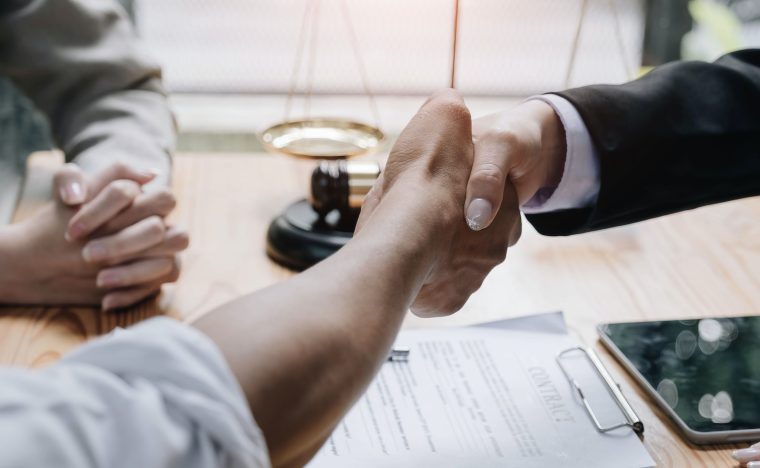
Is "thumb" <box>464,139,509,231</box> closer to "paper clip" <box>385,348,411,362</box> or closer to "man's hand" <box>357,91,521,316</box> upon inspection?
"man's hand" <box>357,91,521,316</box>

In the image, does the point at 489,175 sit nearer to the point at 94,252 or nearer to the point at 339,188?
the point at 339,188

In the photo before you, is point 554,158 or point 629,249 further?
point 629,249

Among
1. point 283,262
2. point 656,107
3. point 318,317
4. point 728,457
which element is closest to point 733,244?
point 656,107

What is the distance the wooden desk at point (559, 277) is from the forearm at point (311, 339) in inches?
12.6

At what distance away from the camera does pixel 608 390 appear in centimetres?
83

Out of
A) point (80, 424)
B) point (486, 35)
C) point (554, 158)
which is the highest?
point (80, 424)

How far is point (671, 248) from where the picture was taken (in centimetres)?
122

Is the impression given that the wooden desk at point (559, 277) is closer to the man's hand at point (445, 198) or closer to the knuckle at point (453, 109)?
the man's hand at point (445, 198)

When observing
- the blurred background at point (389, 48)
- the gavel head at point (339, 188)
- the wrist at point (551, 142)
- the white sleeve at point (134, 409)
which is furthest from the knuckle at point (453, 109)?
the blurred background at point (389, 48)

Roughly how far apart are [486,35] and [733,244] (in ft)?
3.66

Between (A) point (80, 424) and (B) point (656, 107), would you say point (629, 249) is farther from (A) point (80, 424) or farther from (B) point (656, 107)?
(A) point (80, 424)

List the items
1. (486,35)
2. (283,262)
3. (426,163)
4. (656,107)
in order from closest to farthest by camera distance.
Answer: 1. (426,163)
2. (656,107)
3. (283,262)
4. (486,35)

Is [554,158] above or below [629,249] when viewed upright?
above

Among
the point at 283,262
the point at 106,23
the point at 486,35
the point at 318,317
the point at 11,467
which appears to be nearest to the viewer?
the point at 11,467
